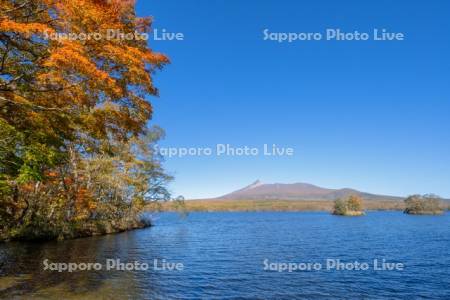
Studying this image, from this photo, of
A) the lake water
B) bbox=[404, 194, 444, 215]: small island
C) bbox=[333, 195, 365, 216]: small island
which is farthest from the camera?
bbox=[404, 194, 444, 215]: small island

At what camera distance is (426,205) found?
152 meters

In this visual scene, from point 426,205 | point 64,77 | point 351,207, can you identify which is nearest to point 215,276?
point 64,77

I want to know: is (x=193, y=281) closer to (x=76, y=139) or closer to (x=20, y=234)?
(x=76, y=139)

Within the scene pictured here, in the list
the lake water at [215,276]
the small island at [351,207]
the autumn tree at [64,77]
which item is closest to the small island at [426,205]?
the small island at [351,207]

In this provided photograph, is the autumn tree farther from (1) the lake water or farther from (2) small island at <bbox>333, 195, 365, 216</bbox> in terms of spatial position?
(2) small island at <bbox>333, 195, 365, 216</bbox>

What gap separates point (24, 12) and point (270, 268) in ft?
68.9

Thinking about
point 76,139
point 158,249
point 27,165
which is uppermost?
point 76,139

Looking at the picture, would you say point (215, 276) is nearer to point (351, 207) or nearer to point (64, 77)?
point (64, 77)

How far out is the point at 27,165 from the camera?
11.2 metres

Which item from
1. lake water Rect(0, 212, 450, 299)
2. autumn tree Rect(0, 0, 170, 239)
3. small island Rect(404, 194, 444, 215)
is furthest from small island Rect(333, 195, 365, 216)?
autumn tree Rect(0, 0, 170, 239)

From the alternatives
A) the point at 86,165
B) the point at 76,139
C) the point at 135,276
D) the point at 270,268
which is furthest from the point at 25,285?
the point at 86,165

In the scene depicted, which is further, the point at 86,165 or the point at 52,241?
the point at 86,165

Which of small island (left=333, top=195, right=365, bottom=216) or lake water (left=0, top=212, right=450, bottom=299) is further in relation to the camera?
small island (left=333, top=195, right=365, bottom=216)

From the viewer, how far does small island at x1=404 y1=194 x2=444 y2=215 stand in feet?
495
